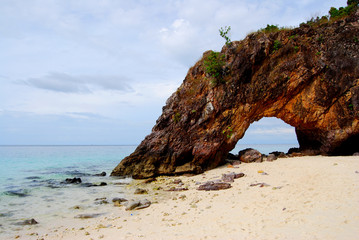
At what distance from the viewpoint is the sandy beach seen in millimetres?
5965

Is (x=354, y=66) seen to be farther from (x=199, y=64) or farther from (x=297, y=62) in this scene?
(x=199, y=64)

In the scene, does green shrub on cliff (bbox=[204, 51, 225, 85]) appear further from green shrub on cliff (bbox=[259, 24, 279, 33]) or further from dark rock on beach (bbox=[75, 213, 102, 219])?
dark rock on beach (bbox=[75, 213, 102, 219])

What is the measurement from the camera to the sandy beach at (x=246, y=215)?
235 inches

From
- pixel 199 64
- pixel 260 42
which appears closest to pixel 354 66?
pixel 260 42

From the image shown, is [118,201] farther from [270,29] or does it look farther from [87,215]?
[270,29]

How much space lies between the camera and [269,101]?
716 inches

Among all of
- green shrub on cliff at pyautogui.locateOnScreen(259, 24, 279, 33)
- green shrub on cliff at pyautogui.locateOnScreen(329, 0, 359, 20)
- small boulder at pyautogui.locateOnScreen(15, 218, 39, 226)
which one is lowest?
small boulder at pyautogui.locateOnScreen(15, 218, 39, 226)

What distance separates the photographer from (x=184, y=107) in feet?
63.6

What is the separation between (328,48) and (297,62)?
2541 mm

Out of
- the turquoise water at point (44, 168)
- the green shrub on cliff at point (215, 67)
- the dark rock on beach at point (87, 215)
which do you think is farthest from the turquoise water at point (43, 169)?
the green shrub on cliff at point (215, 67)

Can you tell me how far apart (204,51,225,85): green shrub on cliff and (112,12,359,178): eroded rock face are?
0.53 meters

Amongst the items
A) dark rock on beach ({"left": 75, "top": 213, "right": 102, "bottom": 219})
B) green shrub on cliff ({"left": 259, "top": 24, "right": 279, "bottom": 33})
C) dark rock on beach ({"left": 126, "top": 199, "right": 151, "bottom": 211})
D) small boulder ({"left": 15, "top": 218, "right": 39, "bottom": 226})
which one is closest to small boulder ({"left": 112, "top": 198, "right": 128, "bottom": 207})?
dark rock on beach ({"left": 126, "top": 199, "right": 151, "bottom": 211})

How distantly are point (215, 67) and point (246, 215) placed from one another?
14071 millimetres

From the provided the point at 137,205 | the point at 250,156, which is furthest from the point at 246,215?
the point at 250,156
